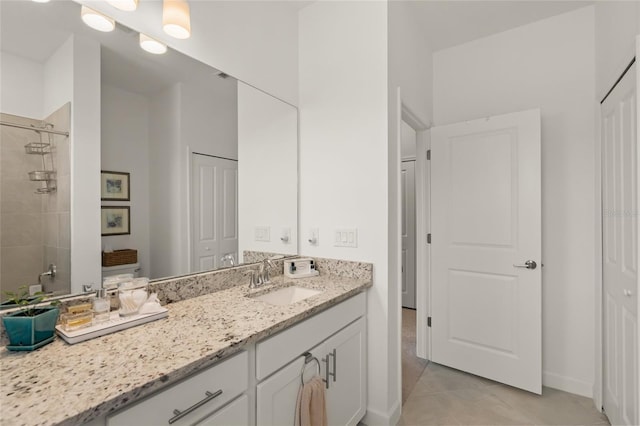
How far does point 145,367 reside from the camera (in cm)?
84

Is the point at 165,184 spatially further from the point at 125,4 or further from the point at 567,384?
the point at 567,384

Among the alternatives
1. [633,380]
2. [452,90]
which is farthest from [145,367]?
[452,90]

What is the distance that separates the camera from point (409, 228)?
4.13 metres

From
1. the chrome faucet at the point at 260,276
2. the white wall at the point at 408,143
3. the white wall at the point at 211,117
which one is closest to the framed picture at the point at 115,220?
the white wall at the point at 211,117

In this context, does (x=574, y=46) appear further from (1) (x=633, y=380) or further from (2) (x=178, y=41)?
(2) (x=178, y=41)

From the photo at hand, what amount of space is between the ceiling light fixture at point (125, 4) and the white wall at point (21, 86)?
379 mm

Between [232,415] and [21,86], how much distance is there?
1.29 m

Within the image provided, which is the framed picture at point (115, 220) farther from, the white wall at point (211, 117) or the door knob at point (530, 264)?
the door knob at point (530, 264)

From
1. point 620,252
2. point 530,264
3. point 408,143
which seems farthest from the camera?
point 408,143

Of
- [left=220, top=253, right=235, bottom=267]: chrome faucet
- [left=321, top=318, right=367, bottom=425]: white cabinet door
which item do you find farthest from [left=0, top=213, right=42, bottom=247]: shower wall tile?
[left=321, top=318, right=367, bottom=425]: white cabinet door

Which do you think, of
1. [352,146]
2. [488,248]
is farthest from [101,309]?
[488,248]

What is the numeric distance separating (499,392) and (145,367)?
7.94 ft

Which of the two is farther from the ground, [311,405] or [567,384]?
[311,405]

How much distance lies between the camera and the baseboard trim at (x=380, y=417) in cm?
183
